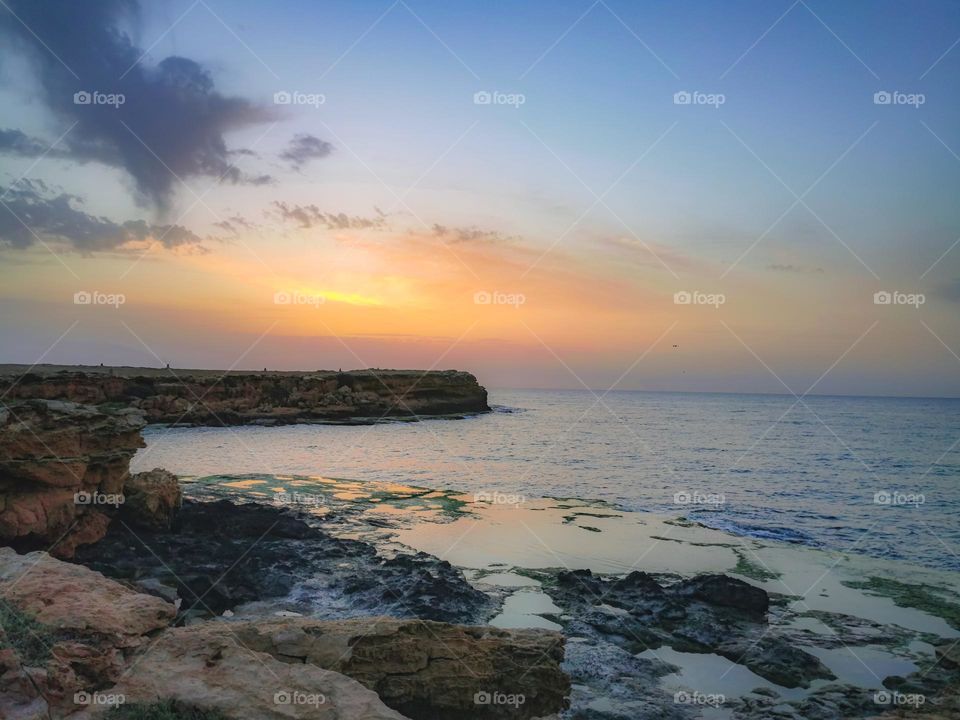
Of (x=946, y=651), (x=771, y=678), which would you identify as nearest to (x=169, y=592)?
(x=771, y=678)

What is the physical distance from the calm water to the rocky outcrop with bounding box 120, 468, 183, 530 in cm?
1119

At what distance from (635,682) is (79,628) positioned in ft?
23.1

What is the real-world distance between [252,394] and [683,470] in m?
48.0

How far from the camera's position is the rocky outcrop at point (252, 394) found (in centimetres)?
5162

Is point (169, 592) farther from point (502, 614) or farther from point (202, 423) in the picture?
point (202, 423)

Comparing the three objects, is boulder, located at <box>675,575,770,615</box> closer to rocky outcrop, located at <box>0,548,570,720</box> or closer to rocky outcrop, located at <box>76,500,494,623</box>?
rocky outcrop, located at <box>76,500,494,623</box>

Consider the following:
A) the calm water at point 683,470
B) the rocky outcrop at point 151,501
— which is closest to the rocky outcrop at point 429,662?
the rocky outcrop at point 151,501

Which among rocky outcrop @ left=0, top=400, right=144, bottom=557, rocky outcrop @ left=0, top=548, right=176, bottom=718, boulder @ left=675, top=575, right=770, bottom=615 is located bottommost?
boulder @ left=675, top=575, right=770, bottom=615

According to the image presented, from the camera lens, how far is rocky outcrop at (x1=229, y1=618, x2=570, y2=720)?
6.28 m

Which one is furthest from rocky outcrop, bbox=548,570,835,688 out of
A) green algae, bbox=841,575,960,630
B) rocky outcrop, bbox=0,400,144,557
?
rocky outcrop, bbox=0,400,144,557

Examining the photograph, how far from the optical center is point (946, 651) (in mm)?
9258

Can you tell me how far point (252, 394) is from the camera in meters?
62.8

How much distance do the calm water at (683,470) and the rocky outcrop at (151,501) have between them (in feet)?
36.7

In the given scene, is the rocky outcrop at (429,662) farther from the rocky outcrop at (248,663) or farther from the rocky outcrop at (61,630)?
the rocky outcrop at (61,630)
